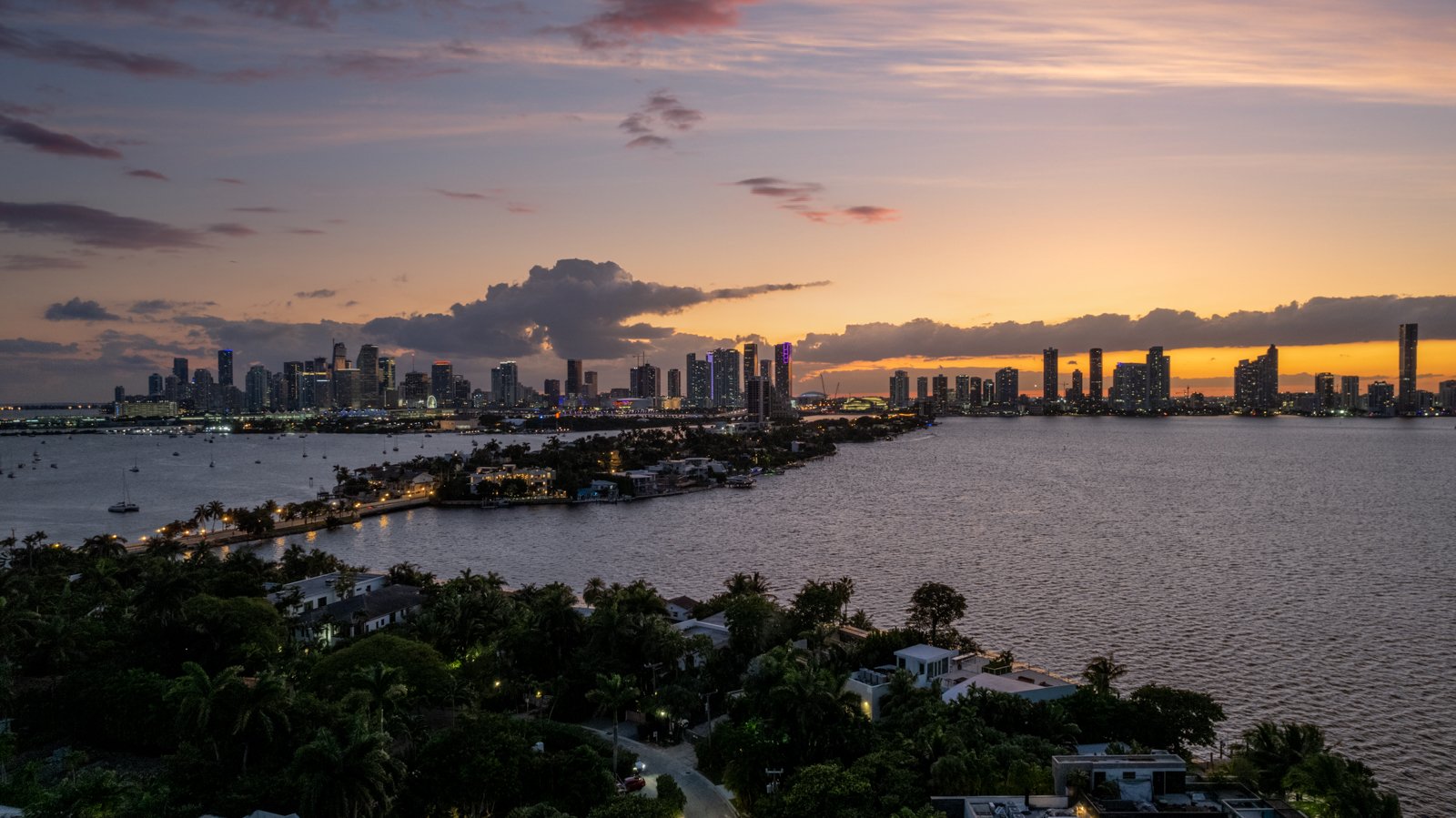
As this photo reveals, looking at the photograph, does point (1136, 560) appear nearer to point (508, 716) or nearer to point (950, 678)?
point (950, 678)

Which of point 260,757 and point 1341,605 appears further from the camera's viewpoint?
point 1341,605

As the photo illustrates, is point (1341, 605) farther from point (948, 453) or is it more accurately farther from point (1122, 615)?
point (948, 453)

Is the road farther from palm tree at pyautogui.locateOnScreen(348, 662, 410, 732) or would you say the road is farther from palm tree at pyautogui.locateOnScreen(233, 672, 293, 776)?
palm tree at pyautogui.locateOnScreen(233, 672, 293, 776)

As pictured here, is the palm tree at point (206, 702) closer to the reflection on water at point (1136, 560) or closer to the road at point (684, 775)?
the road at point (684, 775)

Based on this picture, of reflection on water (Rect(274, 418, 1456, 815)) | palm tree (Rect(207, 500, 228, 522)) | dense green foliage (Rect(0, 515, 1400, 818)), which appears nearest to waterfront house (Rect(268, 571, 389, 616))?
dense green foliage (Rect(0, 515, 1400, 818))

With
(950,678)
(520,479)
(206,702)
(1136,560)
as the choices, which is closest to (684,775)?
(950,678)

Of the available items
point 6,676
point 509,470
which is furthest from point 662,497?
point 6,676
